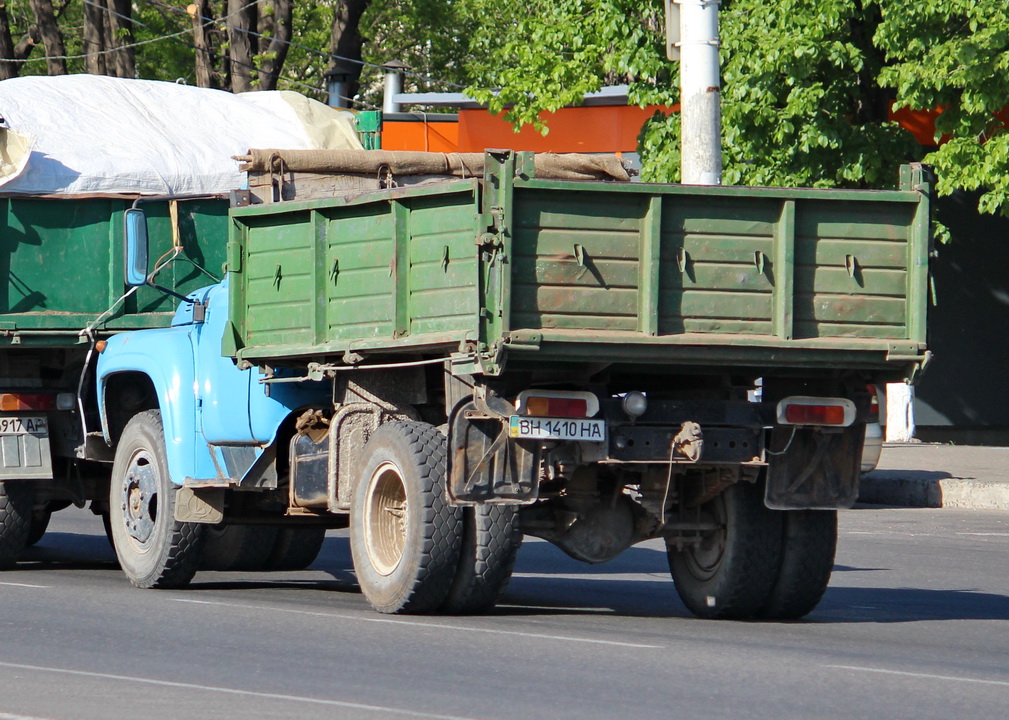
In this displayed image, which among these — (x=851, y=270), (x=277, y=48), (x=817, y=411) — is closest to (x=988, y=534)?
(x=817, y=411)

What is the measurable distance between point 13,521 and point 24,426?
2.12 feet

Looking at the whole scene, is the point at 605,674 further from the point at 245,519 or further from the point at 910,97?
the point at 910,97

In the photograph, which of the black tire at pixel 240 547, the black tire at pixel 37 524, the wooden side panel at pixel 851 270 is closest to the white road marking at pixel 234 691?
the wooden side panel at pixel 851 270

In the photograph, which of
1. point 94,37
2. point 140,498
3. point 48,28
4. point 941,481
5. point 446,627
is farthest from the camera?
point 94,37

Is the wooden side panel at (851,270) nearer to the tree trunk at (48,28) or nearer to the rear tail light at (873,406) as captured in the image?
the rear tail light at (873,406)

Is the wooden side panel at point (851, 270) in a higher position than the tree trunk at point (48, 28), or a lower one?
lower

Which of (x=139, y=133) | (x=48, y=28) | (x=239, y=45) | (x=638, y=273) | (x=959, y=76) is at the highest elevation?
(x=48, y=28)

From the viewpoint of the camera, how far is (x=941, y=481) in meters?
17.9

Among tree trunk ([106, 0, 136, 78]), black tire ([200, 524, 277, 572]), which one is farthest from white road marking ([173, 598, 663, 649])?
tree trunk ([106, 0, 136, 78])

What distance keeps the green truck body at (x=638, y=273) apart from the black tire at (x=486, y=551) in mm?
816

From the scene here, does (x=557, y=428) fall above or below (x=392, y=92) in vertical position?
below

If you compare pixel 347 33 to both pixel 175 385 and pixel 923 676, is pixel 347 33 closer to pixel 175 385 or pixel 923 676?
pixel 175 385

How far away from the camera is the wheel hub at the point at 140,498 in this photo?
10.9 m

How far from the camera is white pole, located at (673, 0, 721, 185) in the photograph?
1375 centimetres
